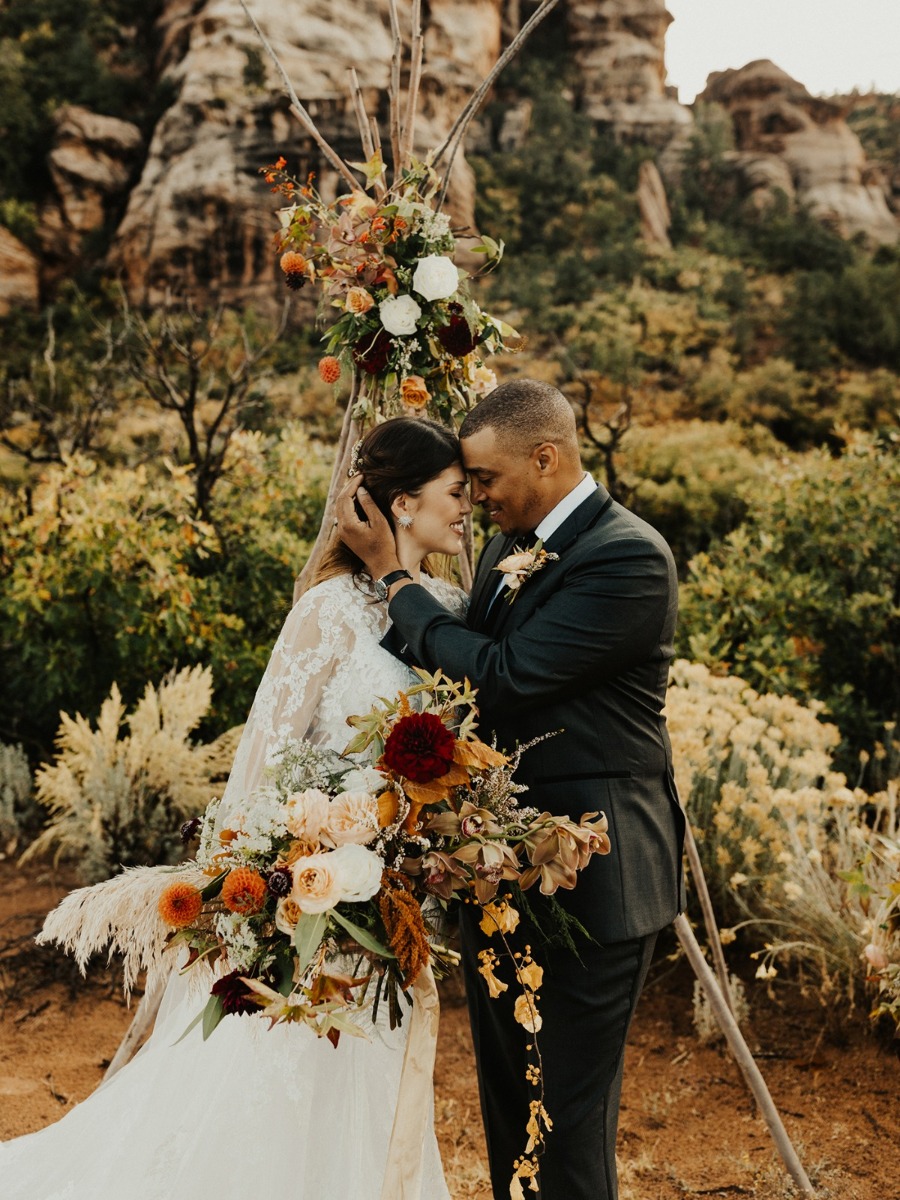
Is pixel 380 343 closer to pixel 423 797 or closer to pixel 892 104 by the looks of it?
pixel 423 797

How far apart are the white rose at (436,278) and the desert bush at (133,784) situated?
283cm

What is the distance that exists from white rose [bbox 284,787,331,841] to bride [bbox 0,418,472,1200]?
1.85 feet

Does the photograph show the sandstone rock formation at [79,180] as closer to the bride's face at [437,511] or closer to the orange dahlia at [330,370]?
the orange dahlia at [330,370]

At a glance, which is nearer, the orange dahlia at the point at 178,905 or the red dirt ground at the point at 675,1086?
the orange dahlia at the point at 178,905

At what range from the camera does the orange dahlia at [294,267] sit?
2.89 metres

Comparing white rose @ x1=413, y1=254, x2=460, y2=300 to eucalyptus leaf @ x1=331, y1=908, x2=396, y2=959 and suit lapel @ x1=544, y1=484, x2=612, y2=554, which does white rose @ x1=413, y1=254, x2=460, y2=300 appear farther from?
eucalyptus leaf @ x1=331, y1=908, x2=396, y2=959

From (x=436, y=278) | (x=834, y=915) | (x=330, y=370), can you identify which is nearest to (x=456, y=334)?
(x=436, y=278)

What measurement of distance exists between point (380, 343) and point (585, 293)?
845 inches

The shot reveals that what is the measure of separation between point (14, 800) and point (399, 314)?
14.7ft

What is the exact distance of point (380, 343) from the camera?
2975 millimetres

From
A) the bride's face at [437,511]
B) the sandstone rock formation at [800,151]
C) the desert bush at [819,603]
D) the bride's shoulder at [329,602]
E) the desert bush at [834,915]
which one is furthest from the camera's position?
the sandstone rock formation at [800,151]

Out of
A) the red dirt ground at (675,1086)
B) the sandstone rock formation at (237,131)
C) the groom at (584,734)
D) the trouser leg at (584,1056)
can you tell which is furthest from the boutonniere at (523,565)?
the sandstone rock formation at (237,131)

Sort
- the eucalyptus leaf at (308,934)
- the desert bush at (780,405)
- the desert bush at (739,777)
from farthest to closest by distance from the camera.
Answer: the desert bush at (780,405), the desert bush at (739,777), the eucalyptus leaf at (308,934)

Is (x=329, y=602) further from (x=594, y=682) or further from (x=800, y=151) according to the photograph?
(x=800, y=151)
